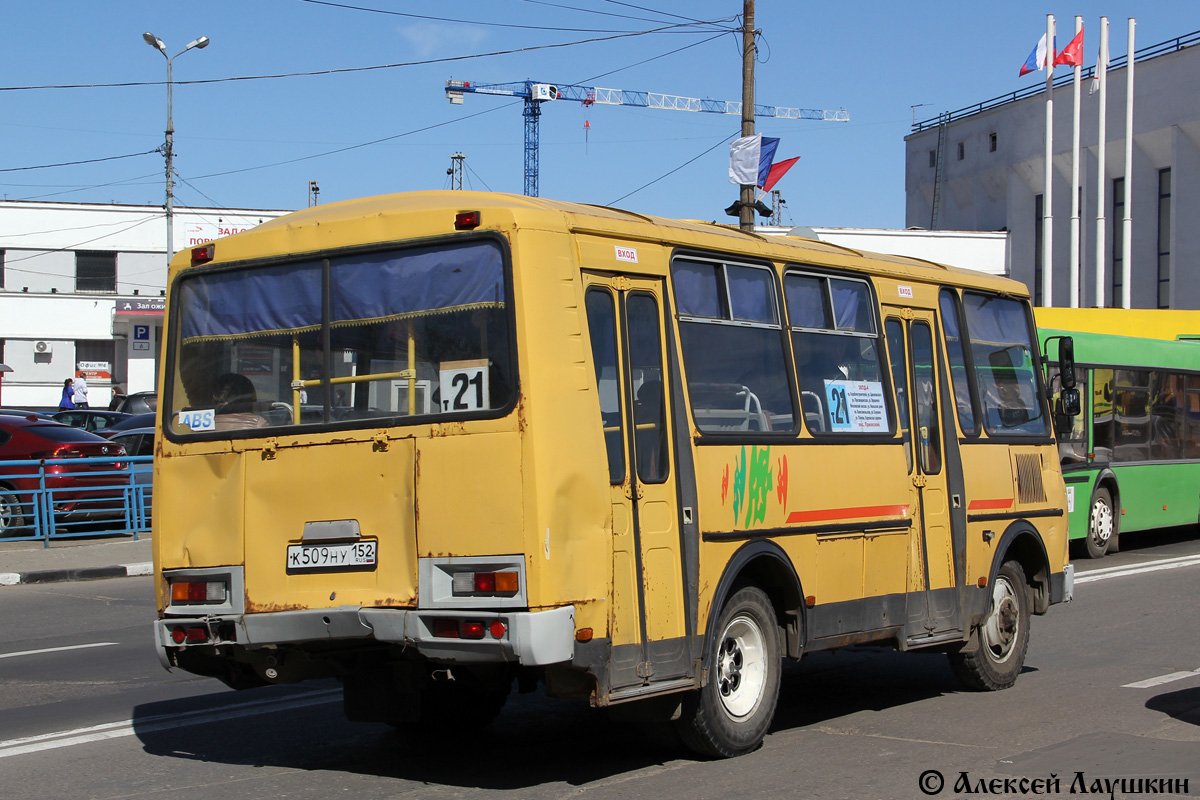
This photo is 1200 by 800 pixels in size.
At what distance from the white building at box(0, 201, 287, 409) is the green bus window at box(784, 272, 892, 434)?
44.3 metres

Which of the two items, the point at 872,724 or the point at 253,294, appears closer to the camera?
the point at 253,294

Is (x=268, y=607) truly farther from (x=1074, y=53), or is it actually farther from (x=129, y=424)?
(x=1074, y=53)

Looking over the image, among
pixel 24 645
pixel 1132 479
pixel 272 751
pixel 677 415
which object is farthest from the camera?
pixel 1132 479

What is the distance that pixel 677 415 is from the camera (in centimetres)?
659

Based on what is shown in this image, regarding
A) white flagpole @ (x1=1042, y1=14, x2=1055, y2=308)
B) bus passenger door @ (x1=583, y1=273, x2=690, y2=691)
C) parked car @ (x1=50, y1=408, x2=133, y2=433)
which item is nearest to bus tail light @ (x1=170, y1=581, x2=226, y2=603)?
bus passenger door @ (x1=583, y1=273, x2=690, y2=691)

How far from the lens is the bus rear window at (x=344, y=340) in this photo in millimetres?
6008

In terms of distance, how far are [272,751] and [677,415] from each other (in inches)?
112

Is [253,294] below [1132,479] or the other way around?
the other way around

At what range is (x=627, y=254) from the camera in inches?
255

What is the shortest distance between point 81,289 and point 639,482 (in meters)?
49.0

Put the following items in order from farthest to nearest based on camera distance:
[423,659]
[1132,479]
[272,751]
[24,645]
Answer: [1132,479] → [24,645] → [272,751] → [423,659]

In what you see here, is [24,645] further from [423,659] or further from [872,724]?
[872,724]

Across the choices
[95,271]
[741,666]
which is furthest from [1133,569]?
[95,271]

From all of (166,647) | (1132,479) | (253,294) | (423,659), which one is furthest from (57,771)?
(1132,479)
